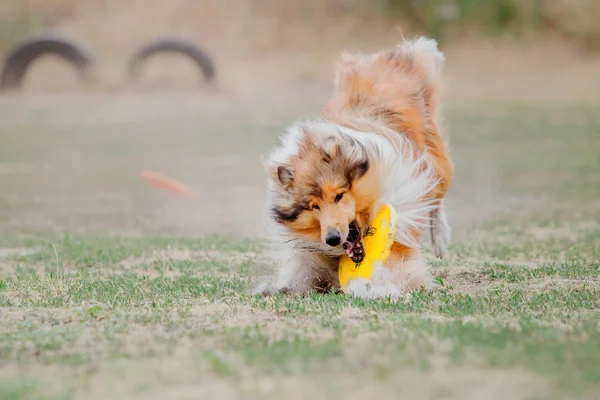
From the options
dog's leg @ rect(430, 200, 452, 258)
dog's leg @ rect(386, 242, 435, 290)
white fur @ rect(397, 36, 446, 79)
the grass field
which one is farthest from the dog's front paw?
dog's leg @ rect(386, 242, 435, 290)

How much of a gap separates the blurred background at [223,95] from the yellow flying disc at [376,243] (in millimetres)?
4960

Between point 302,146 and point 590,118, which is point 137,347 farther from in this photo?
point 590,118

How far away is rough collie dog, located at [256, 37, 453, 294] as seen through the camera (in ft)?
20.2

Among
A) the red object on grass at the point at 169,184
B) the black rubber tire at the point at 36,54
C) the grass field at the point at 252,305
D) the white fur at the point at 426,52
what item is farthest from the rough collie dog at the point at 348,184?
the black rubber tire at the point at 36,54

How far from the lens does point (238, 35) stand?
100ft

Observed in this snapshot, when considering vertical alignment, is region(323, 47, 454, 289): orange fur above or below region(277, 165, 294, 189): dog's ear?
above

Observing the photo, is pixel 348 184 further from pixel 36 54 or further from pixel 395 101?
pixel 36 54

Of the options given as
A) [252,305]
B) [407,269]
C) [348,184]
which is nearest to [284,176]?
[348,184]

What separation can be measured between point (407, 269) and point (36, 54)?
19.2 meters

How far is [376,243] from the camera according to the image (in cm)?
627

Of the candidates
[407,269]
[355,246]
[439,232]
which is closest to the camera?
[355,246]

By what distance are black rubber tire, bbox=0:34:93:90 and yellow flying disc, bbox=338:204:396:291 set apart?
747 inches

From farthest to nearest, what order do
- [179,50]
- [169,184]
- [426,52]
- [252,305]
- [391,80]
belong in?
[179,50], [169,184], [426,52], [391,80], [252,305]

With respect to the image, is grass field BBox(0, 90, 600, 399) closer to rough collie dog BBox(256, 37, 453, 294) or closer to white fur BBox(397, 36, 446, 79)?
rough collie dog BBox(256, 37, 453, 294)
